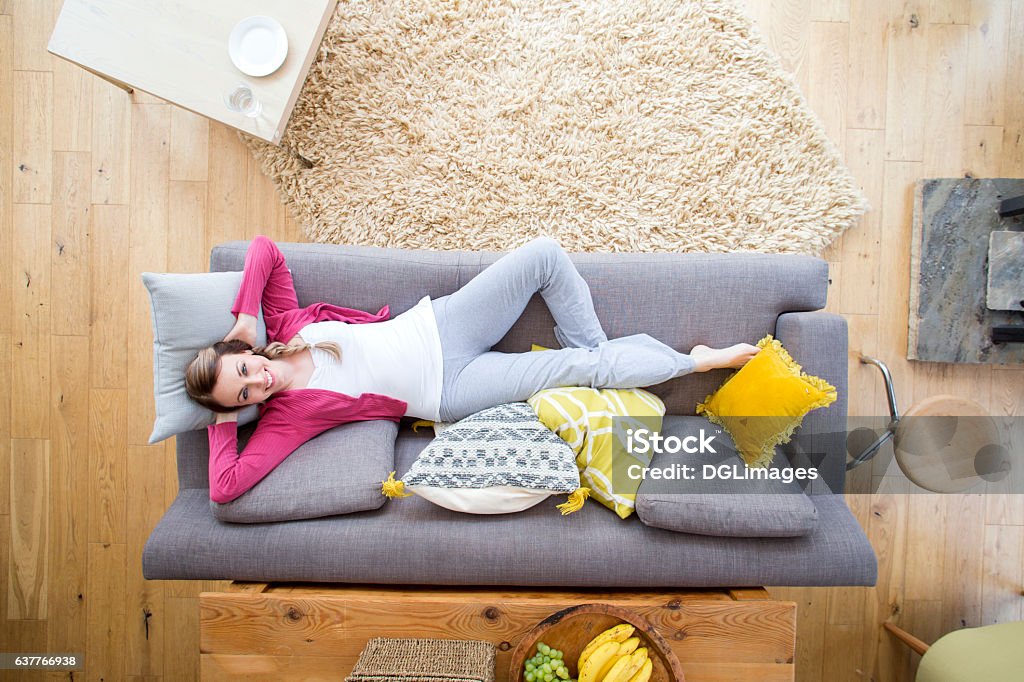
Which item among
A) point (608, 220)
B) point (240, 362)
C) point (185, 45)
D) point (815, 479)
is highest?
point (185, 45)

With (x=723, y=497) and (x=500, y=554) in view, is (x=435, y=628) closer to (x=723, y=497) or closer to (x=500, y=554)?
(x=500, y=554)

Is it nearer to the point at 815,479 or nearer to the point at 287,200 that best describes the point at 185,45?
the point at 287,200

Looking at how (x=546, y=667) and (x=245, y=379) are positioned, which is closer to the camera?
(x=546, y=667)

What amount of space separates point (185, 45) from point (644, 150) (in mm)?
1565

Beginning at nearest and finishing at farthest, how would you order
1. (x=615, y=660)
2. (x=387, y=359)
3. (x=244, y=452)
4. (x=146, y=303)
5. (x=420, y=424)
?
(x=615, y=660) → (x=244, y=452) → (x=387, y=359) → (x=420, y=424) → (x=146, y=303)

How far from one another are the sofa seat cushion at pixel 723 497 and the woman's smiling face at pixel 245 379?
3.83ft

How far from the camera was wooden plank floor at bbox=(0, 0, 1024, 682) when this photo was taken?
7.26ft

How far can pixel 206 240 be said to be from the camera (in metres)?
2.24

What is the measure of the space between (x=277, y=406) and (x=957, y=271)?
8.31 feet

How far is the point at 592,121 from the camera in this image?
2.12m

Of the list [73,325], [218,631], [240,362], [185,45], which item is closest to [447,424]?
[240,362]

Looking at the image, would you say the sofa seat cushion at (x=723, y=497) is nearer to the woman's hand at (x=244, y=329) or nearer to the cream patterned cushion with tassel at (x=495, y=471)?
the cream patterned cushion with tassel at (x=495, y=471)

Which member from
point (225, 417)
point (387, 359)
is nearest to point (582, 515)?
point (387, 359)

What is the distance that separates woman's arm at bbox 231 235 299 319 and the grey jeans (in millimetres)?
483
